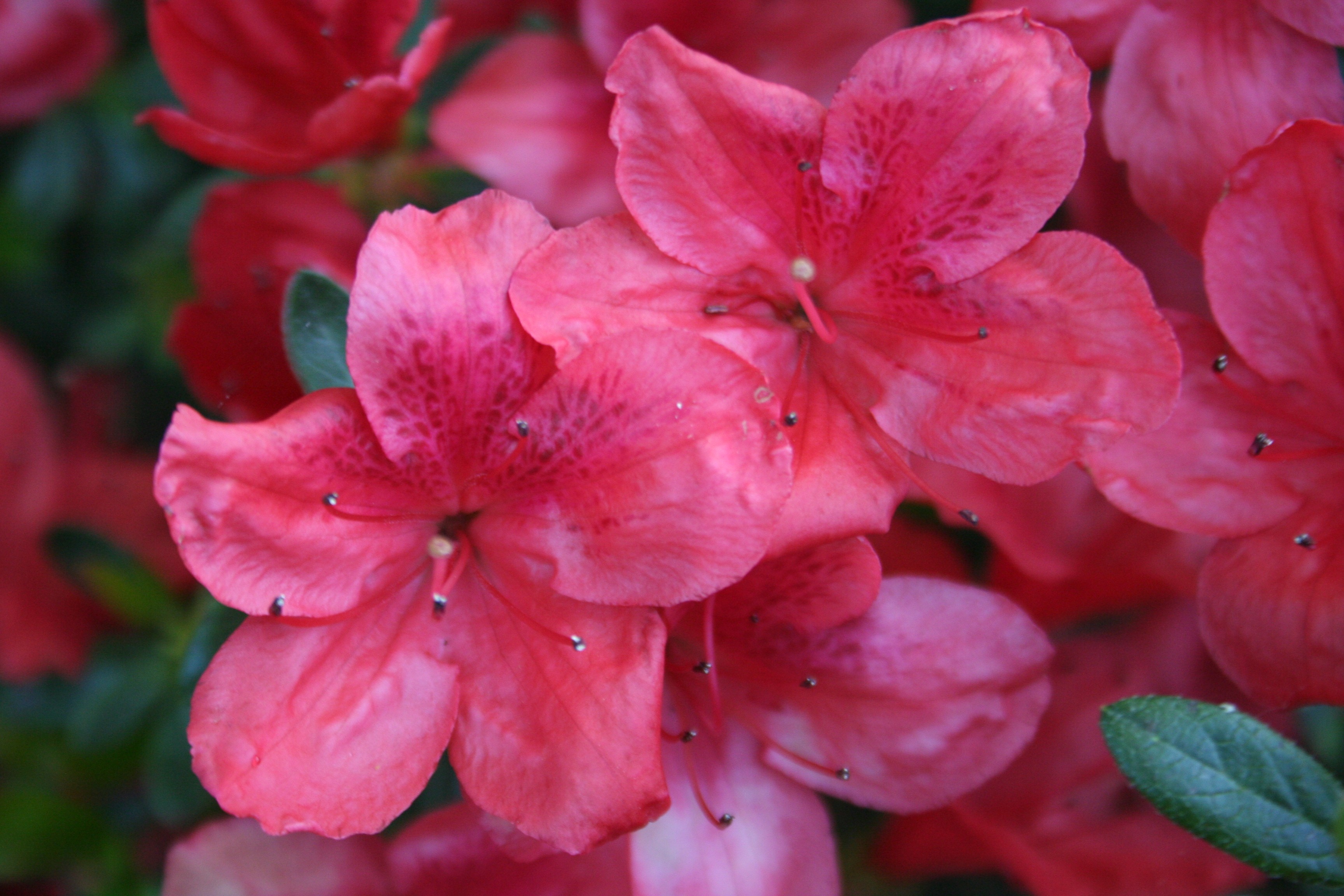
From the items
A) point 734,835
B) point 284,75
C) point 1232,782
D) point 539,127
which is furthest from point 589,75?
point 1232,782

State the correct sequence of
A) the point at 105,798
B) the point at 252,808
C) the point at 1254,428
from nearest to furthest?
the point at 252,808 → the point at 1254,428 → the point at 105,798

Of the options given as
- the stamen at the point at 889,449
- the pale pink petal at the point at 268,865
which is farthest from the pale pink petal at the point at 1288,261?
the pale pink petal at the point at 268,865

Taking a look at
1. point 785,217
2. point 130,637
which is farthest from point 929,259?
point 130,637

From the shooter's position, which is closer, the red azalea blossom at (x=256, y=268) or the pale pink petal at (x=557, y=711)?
the pale pink petal at (x=557, y=711)

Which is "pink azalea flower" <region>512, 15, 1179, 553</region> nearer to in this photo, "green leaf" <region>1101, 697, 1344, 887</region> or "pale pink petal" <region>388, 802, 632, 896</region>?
"green leaf" <region>1101, 697, 1344, 887</region>

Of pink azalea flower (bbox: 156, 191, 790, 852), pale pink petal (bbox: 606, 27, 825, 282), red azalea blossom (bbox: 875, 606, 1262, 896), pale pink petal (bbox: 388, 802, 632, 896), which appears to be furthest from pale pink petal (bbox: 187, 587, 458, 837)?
red azalea blossom (bbox: 875, 606, 1262, 896)

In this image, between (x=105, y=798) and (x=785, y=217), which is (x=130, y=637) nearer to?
(x=105, y=798)

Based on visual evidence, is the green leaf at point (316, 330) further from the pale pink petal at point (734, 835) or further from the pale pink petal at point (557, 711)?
the pale pink petal at point (734, 835)
